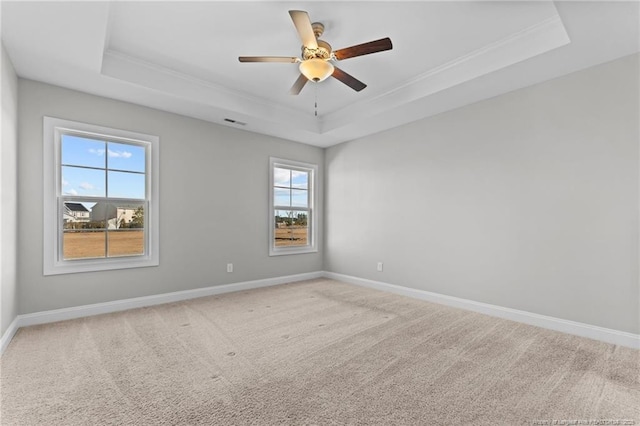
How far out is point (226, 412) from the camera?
Result: 172 centimetres

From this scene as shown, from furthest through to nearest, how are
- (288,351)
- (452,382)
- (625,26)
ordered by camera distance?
(288,351) < (625,26) < (452,382)

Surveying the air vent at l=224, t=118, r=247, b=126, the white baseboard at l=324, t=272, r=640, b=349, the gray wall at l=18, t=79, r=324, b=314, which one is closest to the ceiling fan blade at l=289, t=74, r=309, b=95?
the air vent at l=224, t=118, r=247, b=126

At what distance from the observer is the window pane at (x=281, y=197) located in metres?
5.17

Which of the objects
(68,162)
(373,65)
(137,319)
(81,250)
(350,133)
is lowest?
(137,319)

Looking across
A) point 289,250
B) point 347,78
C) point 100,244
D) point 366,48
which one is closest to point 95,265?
point 100,244

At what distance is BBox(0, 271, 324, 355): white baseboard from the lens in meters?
3.00

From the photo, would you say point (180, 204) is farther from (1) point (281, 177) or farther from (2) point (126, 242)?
(1) point (281, 177)

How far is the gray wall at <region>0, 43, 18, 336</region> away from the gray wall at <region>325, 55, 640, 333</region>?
4195 mm

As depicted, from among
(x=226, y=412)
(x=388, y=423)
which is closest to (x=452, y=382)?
(x=388, y=423)

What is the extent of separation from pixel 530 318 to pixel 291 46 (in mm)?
3673

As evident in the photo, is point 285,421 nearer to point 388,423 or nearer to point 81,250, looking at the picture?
point 388,423

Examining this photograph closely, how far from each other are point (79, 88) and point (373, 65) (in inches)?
125

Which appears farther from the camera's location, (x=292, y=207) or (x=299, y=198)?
(x=299, y=198)

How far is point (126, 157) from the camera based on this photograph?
3760 millimetres
